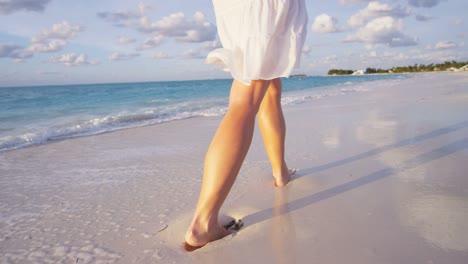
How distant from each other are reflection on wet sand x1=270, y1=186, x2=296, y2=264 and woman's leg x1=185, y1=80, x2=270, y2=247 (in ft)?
0.70

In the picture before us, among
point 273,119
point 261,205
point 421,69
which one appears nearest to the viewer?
point 261,205

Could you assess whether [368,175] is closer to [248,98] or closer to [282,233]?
[282,233]

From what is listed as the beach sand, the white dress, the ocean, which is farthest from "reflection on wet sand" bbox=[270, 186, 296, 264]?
the ocean

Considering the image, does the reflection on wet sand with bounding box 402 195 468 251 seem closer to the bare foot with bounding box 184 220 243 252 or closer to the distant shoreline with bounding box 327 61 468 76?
the bare foot with bounding box 184 220 243 252

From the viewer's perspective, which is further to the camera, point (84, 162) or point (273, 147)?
point (84, 162)

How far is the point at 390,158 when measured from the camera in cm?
248

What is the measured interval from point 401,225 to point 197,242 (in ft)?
2.78

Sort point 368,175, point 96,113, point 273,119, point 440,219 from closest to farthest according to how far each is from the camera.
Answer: point 440,219 → point 273,119 → point 368,175 → point 96,113

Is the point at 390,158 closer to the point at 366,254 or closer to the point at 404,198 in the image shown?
the point at 404,198

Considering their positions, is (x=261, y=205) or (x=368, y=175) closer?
(x=261, y=205)

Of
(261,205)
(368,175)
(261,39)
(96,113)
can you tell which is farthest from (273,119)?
(96,113)

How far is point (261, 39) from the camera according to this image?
1.37 meters

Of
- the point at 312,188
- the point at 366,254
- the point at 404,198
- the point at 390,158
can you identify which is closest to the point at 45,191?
the point at 312,188

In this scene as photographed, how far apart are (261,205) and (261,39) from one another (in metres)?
0.84
